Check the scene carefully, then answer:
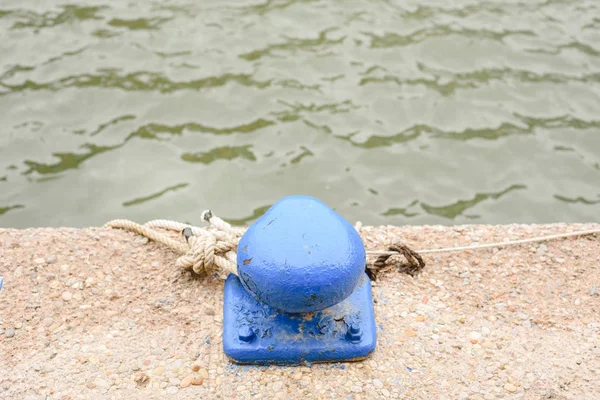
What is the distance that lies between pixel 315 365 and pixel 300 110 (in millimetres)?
2913

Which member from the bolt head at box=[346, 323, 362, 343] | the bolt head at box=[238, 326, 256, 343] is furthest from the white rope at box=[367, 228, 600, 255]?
the bolt head at box=[238, 326, 256, 343]

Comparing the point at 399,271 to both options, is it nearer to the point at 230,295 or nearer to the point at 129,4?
the point at 230,295

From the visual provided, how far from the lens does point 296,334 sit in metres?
2.31

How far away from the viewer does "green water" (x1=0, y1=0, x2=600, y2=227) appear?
14.3 ft

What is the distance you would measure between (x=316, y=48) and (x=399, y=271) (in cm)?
319

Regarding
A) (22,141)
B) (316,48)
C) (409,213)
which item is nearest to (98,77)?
(22,141)

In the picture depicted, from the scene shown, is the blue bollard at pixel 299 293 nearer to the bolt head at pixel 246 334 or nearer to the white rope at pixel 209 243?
the bolt head at pixel 246 334

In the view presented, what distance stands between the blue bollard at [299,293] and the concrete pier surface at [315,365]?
9cm

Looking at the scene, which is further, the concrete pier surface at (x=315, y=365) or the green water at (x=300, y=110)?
the green water at (x=300, y=110)

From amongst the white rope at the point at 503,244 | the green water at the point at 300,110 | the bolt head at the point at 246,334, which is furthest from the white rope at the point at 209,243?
the green water at the point at 300,110

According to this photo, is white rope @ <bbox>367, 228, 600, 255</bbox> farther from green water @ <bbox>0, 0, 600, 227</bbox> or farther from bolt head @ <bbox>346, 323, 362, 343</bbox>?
green water @ <bbox>0, 0, 600, 227</bbox>

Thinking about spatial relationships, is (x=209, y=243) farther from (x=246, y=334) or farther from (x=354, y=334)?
(x=354, y=334)

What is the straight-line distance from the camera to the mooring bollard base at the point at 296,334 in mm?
2283

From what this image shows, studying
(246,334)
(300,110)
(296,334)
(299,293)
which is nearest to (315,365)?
(296,334)
